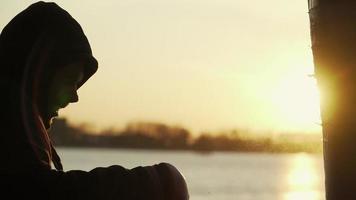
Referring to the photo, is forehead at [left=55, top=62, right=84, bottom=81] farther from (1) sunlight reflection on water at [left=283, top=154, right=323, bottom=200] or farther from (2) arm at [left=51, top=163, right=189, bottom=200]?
(1) sunlight reflection on water at [left=283, top=154, right=323, bottom=200]

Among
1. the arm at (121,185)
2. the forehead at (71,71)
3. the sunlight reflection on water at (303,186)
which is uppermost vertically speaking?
the forehead at (71,71)

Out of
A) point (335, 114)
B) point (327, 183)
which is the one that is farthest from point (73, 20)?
point (327, 183)

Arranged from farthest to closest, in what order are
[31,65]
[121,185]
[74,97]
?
[74,97], [31,65], [121,185]

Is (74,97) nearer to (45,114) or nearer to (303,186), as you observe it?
(45,114)

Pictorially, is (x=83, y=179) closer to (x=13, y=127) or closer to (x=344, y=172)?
(x=13, y=127)

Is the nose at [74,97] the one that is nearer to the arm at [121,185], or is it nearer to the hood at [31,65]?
the hood at [31,65]

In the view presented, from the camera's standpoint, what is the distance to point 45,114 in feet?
4.43

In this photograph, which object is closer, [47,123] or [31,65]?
[31,65]

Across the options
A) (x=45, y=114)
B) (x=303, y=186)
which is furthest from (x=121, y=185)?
(x=303, y=186)

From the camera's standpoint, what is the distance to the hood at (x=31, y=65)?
1.16 meters

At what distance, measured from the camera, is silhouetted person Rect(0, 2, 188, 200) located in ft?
3.55

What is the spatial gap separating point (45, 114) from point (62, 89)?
2.8 inches

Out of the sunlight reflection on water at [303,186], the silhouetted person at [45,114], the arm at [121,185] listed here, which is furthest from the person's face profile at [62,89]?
the sunlight reflection on water at [303,186]

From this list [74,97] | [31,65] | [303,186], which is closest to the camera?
[31,65]
